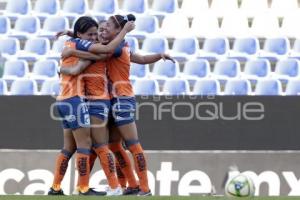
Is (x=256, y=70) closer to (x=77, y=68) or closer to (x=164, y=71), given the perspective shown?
(x=164, y=71)

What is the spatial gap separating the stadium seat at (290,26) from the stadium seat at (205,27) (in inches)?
38.2

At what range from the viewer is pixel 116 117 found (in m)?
9.12

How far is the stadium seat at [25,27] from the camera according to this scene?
14.2 meters

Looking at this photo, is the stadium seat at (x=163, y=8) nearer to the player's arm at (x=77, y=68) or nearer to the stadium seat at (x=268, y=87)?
the stadium seat at (x=268, y=87)

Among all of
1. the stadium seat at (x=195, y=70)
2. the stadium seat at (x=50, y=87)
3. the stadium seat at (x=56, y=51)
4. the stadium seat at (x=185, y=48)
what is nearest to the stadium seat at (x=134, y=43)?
the stadium seat at (x=185, y=48)

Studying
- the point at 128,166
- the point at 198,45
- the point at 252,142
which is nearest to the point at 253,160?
the point at 252,142

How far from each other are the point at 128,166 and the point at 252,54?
5.19 meters

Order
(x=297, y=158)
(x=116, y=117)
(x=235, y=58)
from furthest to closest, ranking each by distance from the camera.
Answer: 1. (x=235, y=58)
2. (x=297, y=158)
3. (x=116, y=117)

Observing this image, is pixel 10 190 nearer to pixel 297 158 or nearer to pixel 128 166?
pixel 128 166

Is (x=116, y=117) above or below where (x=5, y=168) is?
above

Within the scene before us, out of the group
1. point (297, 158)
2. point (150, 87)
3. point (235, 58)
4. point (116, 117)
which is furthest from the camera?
point (235, 58)

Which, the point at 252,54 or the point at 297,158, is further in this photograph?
the point at 252,54

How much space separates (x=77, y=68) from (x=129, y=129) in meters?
0.76

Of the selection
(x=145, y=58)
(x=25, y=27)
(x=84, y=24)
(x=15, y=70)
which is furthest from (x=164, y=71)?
(x=84, y=24)
